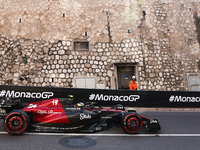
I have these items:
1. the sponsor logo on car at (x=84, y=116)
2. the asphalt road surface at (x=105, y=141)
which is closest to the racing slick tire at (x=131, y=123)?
the asphalt road surface at (x=105, y=141)

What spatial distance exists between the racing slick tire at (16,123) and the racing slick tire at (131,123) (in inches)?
96.1

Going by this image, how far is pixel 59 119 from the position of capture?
4.20 m

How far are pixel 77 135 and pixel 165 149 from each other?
2.07 meters

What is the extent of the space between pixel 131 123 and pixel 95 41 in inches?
387

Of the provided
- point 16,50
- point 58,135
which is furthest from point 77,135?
point 16,50

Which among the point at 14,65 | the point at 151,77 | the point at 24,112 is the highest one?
the point at 14,65

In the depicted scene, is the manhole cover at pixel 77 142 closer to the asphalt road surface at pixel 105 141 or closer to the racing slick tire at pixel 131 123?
the asphalt road surface at pixel 105 141

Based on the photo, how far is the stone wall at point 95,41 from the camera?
41.7 feet

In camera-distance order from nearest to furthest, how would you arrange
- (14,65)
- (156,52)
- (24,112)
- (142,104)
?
(24,112), (142,104), (14,65), (156,52)

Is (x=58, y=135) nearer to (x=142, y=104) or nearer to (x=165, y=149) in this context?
(x=165, y=149)

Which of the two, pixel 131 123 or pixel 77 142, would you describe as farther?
pixel 131 123

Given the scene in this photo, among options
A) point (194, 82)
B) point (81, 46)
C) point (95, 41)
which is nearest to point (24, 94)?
point (81, 46)

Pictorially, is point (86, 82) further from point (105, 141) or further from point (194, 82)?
point (105, 141)

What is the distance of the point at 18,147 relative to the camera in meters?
3.34
